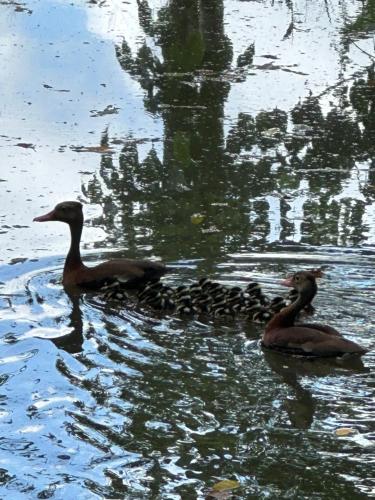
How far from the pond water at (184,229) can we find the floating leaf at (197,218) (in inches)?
1.2

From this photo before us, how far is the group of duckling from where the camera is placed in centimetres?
802

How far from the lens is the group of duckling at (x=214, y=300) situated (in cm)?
802

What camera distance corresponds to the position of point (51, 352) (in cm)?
730

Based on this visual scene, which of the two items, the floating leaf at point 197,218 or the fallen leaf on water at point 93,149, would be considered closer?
the floating leaf at point 197,218

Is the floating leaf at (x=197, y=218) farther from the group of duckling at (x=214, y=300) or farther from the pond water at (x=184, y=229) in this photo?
the group of duckling at (x=214, y=300)

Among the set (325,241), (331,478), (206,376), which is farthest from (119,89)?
(331,478)

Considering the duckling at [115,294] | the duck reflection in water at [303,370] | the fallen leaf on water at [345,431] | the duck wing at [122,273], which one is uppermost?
the duck wing at [122,273]

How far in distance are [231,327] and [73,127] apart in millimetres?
3973

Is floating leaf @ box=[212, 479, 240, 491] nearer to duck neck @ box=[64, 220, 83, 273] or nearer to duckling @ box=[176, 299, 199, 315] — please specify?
duckling @ box=[176, 299, 199, 315]

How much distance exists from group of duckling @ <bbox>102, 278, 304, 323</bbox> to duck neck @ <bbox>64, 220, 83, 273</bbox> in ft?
1.92

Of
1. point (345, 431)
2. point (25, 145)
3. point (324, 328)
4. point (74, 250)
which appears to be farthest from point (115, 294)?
point (25, 145)

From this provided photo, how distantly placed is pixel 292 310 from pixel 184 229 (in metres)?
1.75

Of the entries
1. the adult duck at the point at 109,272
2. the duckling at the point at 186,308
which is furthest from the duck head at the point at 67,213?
the duckling at the point at 186,308

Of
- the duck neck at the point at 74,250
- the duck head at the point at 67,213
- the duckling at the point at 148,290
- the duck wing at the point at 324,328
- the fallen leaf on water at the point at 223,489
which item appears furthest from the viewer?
the duck head at the point at 67,213
